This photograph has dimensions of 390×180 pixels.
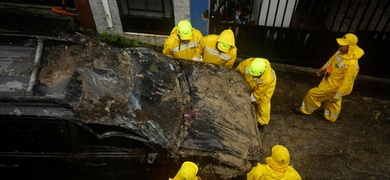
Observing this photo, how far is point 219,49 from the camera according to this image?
4.94 meters

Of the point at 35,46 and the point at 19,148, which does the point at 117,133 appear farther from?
the point at 35,46

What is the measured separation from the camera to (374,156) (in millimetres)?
5168

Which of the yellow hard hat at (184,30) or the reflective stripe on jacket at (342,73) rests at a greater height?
the yellow hard hat at (184,30)

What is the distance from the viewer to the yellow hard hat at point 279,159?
3.51 meters

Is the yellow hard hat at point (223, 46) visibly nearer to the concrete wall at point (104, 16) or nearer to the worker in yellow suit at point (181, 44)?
the worker in yellow suit at point (181, 44)

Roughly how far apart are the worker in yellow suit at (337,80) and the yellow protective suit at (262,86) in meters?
1.01

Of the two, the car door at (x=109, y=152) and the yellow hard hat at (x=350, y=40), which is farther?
the yellow hard hat at (x=350, y=40)

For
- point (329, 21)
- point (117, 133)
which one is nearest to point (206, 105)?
point (117, 133)

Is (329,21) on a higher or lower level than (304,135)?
higher

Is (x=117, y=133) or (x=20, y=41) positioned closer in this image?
(x=117, y=133)

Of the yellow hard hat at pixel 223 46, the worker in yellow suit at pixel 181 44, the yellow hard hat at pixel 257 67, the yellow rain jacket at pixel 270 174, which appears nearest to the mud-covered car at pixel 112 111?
the yellow rain jacket at pixel 270 174

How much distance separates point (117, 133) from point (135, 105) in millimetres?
380

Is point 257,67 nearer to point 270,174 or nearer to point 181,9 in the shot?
point 270,174

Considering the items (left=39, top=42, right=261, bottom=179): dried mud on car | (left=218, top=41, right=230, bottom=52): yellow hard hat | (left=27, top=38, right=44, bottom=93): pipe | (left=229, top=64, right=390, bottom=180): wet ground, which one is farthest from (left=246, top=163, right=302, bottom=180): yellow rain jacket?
(left=27, top=38, right=44, bottom=93): pipe
